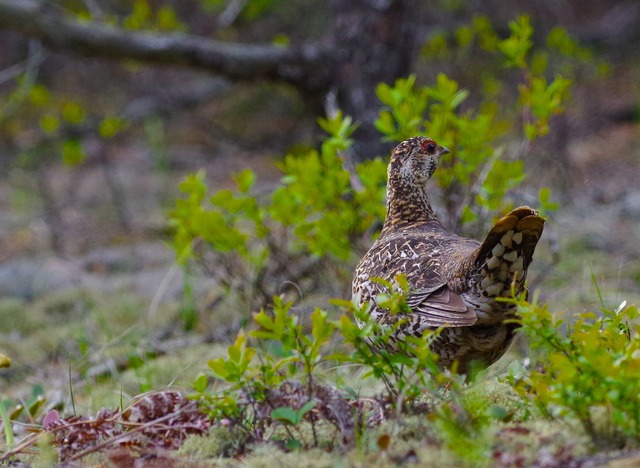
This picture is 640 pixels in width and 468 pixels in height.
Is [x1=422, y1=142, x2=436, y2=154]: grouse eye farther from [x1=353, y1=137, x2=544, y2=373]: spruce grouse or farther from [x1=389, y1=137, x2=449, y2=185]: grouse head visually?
[x1=353, y1=137, x2=544, y2=373]: spruce grouse

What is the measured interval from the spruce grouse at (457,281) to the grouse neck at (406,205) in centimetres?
10

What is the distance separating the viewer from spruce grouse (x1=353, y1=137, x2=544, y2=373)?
2.89 meters

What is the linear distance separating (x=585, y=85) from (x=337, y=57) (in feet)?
22.9

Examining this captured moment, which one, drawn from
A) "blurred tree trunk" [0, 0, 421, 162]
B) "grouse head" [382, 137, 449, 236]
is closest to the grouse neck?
"grouse head" [382, 137, 449, 236]

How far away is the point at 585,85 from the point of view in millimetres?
12414

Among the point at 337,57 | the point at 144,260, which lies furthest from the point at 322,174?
the point at 144,260

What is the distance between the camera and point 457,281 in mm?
3123

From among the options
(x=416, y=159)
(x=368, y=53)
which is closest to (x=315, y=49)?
(x=368, y=53)

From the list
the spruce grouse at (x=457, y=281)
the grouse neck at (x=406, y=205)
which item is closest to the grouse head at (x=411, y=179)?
the grouse neck at (x=406, y=205)

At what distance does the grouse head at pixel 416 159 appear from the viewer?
4020 mm

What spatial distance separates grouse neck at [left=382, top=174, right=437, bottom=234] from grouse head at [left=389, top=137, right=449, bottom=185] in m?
0.02

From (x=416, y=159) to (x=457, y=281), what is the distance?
1.07 m

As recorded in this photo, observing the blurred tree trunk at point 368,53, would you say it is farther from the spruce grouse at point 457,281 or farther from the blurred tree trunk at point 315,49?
the spruce grouse at point 457,281

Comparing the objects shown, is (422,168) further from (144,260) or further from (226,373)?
(144,260)
